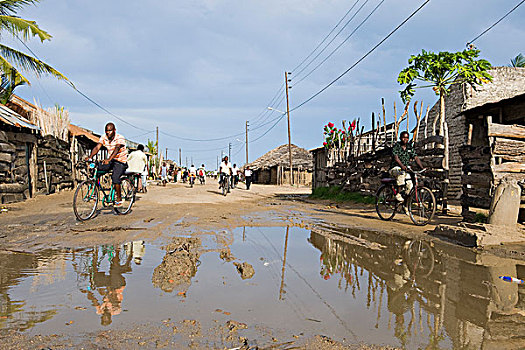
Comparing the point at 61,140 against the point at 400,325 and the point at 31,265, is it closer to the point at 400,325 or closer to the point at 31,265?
the point at 31,265

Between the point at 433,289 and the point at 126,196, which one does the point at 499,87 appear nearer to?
the point at 126,196

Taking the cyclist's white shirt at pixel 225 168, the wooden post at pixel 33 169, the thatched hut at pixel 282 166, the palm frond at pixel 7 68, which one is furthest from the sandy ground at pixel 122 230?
the thatched hut at pixel 282 166

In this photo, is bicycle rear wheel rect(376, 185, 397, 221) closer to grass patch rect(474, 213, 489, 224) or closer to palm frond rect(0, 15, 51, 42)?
grass patch rect(474, 213, 489, 224)

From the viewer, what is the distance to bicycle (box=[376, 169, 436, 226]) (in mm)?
8062

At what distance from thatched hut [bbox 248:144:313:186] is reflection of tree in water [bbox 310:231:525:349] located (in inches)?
1315

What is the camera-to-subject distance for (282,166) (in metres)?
43.4

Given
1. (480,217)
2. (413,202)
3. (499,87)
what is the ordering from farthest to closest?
(499,87) < (413,202) < (480,217)

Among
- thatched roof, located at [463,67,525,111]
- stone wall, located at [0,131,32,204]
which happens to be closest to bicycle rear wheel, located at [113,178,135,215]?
stone wall, located at [0,131,32,204]

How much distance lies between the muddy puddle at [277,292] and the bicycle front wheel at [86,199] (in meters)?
2.73

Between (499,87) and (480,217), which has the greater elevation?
(499,87)

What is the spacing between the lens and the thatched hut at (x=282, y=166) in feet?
142

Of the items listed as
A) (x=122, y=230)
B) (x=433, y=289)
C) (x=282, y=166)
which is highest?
(x=282, y=166)

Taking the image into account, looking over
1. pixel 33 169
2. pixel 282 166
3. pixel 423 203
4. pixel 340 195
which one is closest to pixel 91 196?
pixel 33 169

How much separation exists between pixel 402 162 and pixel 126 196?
Answer: 654cm
